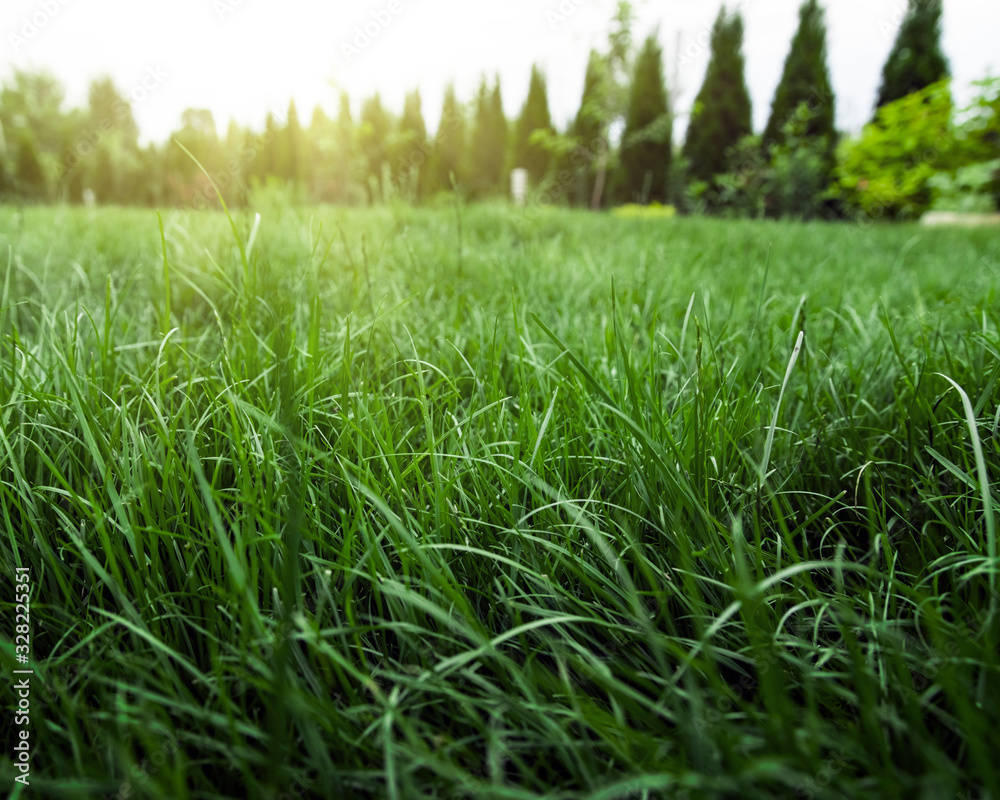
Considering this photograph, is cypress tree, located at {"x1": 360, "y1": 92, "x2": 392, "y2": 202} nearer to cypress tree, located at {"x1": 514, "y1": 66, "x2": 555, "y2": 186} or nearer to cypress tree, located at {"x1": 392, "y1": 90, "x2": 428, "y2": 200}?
cypress tree, located at {"x1": 392, "y1": 90, "x2": 428, "y2": 200}

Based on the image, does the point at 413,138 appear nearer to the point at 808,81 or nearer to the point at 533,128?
the point at 533,128

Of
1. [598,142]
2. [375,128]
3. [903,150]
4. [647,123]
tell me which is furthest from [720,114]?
[375,128]

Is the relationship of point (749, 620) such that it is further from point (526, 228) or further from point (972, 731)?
point (526, 228)

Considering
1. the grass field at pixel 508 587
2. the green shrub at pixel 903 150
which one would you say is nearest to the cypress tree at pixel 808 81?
the green shrub at pixel 903 150

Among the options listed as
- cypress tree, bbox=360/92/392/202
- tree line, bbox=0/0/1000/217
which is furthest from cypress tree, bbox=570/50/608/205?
cypress tree, bbox=360/92/392/202

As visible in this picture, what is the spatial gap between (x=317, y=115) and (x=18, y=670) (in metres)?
12.0

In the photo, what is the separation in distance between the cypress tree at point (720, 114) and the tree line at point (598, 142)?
28 mm

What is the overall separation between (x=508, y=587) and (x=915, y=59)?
51.5 ft

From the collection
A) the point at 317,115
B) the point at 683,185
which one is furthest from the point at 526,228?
the point at 683,185

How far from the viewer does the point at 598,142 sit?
1161 cm

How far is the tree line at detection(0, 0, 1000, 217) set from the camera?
930 cm

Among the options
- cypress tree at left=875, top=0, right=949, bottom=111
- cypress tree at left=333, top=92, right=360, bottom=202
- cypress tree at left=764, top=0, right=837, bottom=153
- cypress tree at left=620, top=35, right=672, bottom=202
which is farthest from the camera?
cypress tree at left=620, top=35, right=672, bottom=202

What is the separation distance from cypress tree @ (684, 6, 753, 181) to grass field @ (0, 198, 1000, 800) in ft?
45.2

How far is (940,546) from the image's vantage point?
29.6 inches
